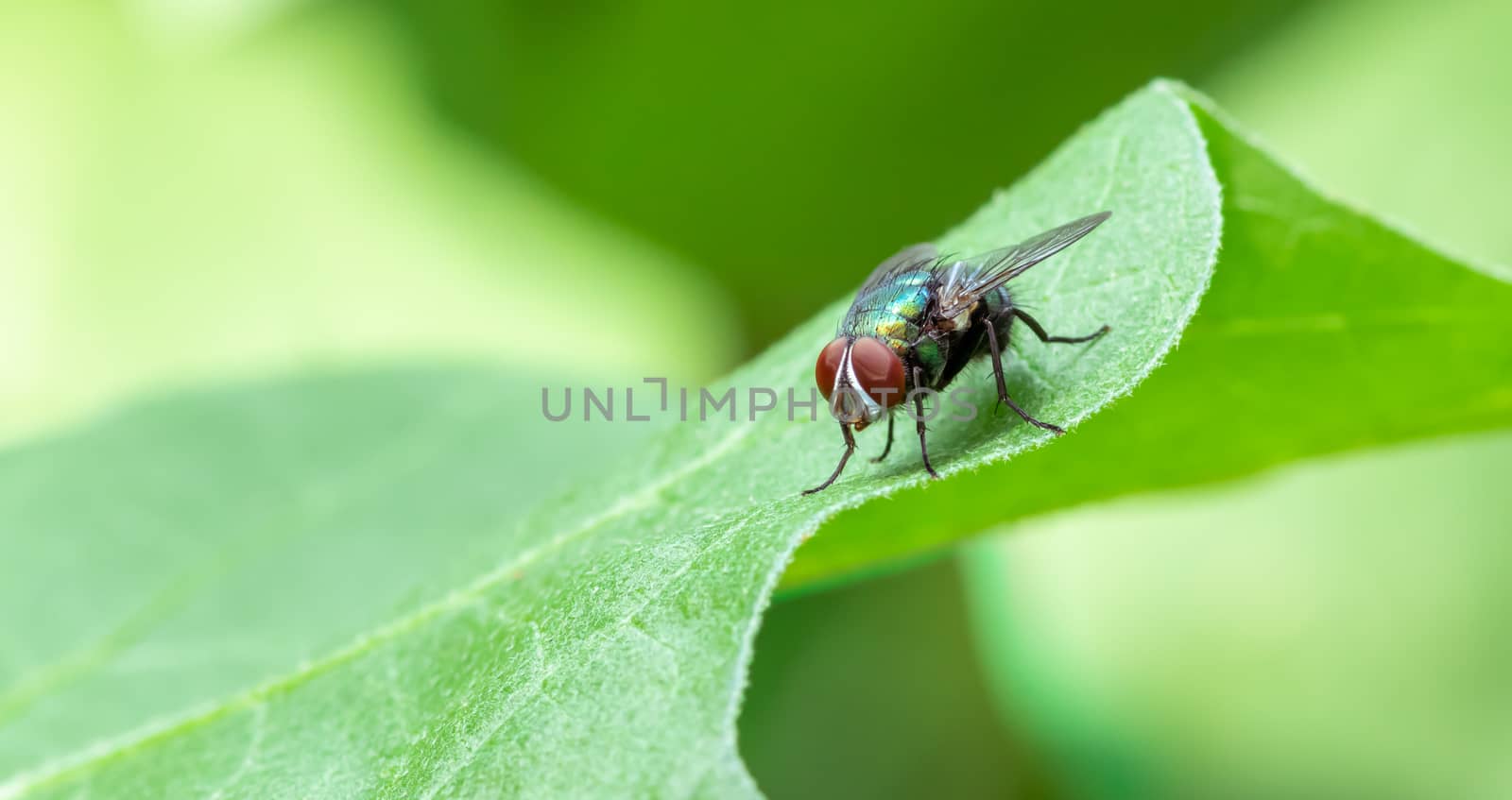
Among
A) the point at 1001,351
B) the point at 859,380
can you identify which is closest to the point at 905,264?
the point at 1001,351

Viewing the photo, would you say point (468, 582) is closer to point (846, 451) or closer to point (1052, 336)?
point (846, 451)

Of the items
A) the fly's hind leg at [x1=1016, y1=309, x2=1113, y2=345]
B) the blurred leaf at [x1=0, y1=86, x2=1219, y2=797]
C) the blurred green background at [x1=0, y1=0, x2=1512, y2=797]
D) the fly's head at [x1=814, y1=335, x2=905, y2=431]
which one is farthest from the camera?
the blurred green background at [x1=0, y1=0, x2=1512, y2=797]

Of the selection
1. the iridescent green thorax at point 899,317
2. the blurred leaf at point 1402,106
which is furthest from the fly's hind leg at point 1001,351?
the blurred leaf at point 1402,106

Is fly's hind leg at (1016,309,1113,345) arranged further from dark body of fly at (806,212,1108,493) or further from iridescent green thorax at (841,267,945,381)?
iridescent green thorax at (841,267,945,381)

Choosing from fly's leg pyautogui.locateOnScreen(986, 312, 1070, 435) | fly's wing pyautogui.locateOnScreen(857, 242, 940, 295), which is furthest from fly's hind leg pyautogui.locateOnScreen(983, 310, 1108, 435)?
fly's wing pyautogui.locateOnScreen(857, 242, 940, 295)

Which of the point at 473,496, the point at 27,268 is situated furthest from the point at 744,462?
the point at 27,268

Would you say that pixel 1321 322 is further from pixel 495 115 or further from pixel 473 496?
pixel 495 115
